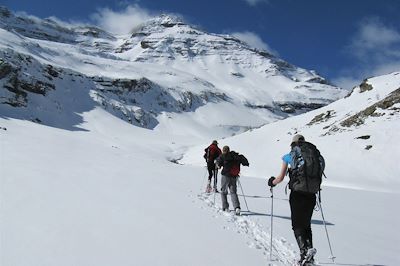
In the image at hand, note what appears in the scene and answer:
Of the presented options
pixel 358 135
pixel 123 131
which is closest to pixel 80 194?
pixel 358 135

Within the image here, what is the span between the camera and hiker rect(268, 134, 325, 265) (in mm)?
6660

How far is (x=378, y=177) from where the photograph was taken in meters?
26.2

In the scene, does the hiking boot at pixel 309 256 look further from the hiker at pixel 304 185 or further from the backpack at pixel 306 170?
the backpack at pixel 306 170

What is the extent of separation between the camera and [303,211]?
681 cm

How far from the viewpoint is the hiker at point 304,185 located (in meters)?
6.66

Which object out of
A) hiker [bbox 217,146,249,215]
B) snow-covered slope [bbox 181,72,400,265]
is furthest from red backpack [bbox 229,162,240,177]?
snow-covered slope [bbox 181,72,400,265]

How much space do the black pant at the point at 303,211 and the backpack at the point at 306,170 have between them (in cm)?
15

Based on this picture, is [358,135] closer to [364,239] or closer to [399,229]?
[399,229]

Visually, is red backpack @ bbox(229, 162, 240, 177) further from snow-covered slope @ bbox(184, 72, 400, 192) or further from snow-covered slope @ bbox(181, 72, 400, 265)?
snow-covered slope @ bbox(184, 72, 400, 192)

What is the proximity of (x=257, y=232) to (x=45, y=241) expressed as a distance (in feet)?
14.6

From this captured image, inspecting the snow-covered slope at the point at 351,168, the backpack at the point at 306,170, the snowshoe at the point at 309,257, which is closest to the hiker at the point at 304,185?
the backpack at the point at 306,170

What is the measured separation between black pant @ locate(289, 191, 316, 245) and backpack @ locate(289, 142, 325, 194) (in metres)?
0.15

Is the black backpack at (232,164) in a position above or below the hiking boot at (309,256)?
above

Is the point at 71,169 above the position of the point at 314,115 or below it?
below
